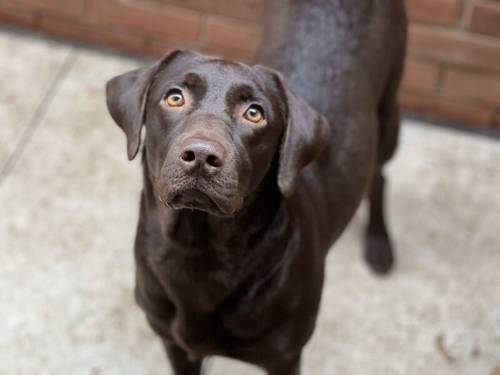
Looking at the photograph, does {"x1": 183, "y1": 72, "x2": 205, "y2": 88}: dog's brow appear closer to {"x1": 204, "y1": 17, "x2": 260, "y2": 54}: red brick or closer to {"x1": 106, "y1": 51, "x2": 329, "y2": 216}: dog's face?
{"x1": 106, "y1": 51, "x2": 329, "y2": 216}: dog's face

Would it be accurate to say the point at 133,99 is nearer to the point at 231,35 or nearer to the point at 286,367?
the point at 286,367

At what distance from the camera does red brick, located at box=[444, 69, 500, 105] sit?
3.78m

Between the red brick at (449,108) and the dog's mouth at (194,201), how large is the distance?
1994 millimetres

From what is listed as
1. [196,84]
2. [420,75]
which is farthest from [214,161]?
[420,75]

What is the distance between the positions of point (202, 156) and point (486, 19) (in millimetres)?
2028

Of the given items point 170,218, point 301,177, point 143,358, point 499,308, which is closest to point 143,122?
point 170,218

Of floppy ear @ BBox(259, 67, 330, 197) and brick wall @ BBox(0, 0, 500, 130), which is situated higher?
floppy ear @ BBox(259, 67, 330, 197)

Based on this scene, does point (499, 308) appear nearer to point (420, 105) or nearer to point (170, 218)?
point (420, 105)

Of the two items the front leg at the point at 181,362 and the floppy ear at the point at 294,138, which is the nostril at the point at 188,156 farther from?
the front leg at the point at 181,362

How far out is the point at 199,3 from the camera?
152 inches

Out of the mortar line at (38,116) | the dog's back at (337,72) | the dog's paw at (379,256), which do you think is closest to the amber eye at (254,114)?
the dog's back at (337,72)

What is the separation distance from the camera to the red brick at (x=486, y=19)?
3.59 m

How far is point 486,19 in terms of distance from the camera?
362cm

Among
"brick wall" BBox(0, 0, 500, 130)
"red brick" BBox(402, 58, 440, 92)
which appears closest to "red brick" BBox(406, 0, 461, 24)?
"brick wall" BBox(0, 0, 500, 130)
